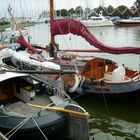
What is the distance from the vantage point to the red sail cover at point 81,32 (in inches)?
635

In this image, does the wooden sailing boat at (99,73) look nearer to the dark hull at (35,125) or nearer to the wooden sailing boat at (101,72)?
the wooden sailing boat at (101,72)

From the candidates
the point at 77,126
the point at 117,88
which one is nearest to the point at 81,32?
the point at 117,88

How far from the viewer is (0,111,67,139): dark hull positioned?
12430mm

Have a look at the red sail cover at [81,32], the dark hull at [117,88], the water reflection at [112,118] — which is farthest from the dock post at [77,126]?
the red sail cover at [81,32]

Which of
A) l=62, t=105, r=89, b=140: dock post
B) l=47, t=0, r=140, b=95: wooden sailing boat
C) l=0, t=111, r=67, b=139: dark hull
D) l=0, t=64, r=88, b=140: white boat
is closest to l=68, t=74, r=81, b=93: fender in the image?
l=47, t=0, r=140, b=95: wooden sailing boat

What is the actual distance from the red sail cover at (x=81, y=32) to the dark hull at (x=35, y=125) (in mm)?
5060

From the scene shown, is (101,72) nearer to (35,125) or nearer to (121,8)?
(35,125)

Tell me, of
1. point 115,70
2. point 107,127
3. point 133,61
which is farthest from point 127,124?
point 133,61

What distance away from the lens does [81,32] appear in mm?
18312

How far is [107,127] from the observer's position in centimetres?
1517

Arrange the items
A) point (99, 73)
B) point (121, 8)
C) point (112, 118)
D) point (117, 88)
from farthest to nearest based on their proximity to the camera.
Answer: point (121, 8)
point (99, 73)
point (117, 88)
point (112, 118)

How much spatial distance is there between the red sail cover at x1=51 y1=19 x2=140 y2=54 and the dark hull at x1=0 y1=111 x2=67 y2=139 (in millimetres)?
5060

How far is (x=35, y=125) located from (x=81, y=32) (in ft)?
24.3

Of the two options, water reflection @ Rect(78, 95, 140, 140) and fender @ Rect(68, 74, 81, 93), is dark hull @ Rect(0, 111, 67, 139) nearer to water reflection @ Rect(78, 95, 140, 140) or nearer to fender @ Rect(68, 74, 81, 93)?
water reflection @ Rect(78, 95, 140, 140)
